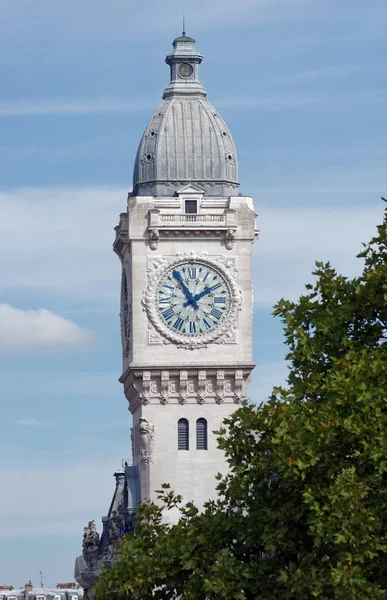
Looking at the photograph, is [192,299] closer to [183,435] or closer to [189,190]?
[189,190]

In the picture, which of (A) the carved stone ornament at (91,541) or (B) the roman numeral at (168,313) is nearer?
(B) the roman numeral at (168,313)

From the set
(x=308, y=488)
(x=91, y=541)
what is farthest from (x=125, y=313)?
(x=308, y=488)

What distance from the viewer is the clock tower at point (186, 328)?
133 metres

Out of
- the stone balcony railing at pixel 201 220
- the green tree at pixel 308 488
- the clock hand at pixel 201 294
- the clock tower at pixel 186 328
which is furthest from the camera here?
the stone balcony railing at pixel 201 220

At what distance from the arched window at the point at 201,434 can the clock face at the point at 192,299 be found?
4.19 meters

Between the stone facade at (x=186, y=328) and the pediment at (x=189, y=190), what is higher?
the pediment at (x=189, y=190)

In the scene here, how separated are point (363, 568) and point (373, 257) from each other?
978 centimetres

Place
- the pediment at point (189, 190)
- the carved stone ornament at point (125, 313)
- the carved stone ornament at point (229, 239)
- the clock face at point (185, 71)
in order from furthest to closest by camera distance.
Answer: the clock face at point (185, 71)
the carved stone ornament at point (125, 313)
the pediment at point (189, 190)
the carved stone ornament at point (229, 239)

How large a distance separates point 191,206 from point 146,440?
11519 mm

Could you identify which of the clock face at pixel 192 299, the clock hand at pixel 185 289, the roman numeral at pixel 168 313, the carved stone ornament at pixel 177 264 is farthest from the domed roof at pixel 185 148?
the roman numeral at pixel 168 313

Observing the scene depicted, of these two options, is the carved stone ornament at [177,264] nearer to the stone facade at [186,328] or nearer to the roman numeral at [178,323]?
the stone facade at [186,328]

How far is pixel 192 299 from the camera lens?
133 m

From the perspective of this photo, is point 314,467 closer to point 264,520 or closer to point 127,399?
point 264,520

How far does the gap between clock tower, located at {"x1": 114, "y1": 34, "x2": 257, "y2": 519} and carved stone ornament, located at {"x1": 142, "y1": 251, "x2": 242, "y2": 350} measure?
0.05 meters
